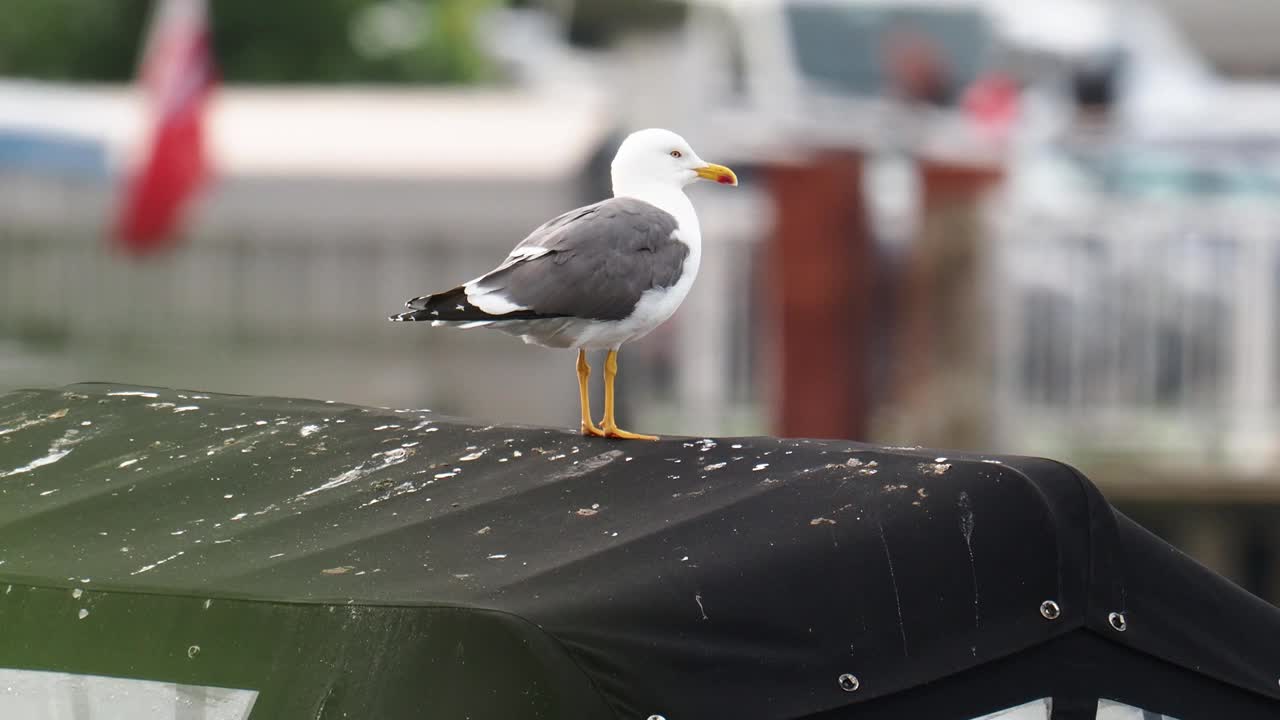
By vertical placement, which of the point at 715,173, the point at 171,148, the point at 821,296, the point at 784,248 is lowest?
the point at 821,296

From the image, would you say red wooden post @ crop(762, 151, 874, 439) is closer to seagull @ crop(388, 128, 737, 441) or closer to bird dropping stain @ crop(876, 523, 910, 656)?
seagull @ crop(388, 128, 737, 441)

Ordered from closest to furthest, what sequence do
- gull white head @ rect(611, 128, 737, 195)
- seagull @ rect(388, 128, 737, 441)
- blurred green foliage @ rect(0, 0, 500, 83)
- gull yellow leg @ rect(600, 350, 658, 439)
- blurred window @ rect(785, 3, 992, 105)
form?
seagull @ rect(388, 128, 737, 441) → gull yellow leg @ rect(600, 350, 658, 439) → gull white head @ rect(611, 128, 737, 195) → blurred window @ rect(785, 3, 992, 105) → blurred green foliage @ rect(0, 0, 500, 83)

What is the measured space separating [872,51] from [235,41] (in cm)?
1052

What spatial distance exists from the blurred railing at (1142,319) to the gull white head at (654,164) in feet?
28.4

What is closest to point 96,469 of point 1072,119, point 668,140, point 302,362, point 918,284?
point 668,140

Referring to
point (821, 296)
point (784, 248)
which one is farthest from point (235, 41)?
point (821, 296)

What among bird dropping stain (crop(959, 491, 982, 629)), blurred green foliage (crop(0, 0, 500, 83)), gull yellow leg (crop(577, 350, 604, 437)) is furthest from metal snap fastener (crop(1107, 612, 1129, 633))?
blurred green foliage (crop(0, 0, 500, 83))

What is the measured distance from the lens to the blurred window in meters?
15.6

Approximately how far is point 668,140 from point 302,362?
10958 mm

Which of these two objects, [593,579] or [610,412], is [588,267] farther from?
[593,579]

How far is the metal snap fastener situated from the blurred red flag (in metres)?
12.0

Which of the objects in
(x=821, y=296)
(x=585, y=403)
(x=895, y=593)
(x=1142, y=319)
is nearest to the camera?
(x=895, y=593)

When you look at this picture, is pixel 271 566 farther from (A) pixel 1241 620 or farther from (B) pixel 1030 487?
(A) pixel 1241 620

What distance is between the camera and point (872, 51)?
52.6 ft
